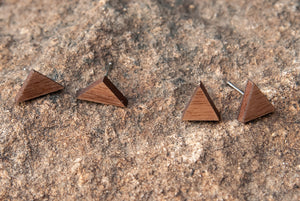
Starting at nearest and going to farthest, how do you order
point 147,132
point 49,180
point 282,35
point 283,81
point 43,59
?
point 49,180, point 147,132, point 283,81, point 43,59, point 282,35

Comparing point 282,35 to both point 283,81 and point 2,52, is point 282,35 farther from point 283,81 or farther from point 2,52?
point 2,52

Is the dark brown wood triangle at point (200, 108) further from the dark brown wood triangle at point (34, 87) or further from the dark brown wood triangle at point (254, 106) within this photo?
the dark brown wood triangle at point (34, 87)

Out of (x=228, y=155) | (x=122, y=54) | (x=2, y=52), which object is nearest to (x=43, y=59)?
(x=2, y=52)

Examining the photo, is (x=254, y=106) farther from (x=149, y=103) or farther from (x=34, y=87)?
(x=34, y=87)

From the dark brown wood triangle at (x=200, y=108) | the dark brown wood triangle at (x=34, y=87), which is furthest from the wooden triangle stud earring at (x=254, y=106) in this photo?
the dark brown wood triangle at (x=34, y=87)

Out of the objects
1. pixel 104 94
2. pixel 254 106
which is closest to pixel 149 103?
pixel 104 94

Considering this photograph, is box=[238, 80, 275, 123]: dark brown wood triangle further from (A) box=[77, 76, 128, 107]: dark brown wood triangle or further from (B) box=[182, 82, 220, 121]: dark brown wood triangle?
(A) box=[77, 76, 128, 107]: dark brown wood triangle
